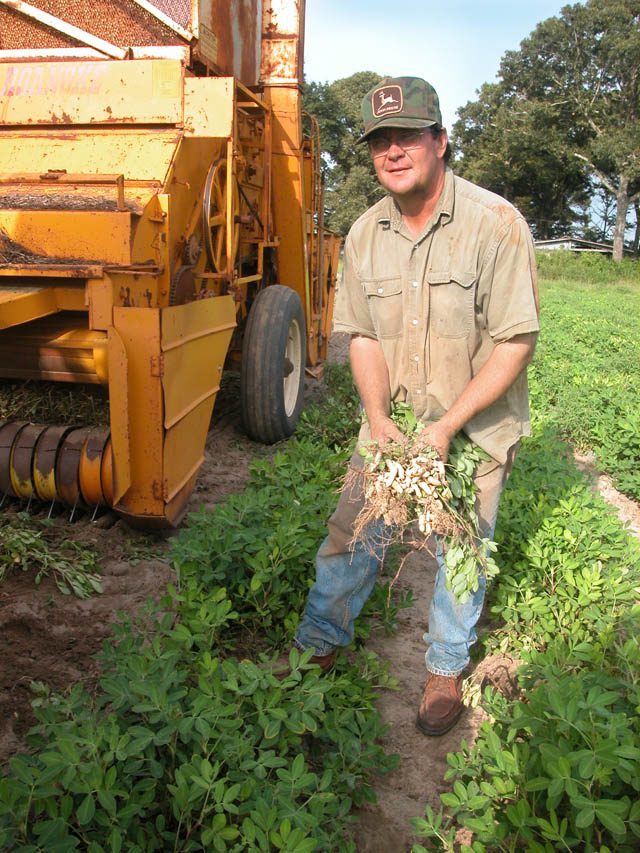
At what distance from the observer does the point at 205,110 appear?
14.8 ft

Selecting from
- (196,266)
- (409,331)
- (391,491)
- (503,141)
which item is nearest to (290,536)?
(391,491)

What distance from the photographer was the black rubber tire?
5.67 m

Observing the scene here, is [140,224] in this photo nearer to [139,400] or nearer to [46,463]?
[139,400]

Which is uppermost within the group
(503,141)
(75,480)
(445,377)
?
(503,141)

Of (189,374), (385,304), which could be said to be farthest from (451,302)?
(189,374)

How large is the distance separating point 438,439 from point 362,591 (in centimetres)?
84

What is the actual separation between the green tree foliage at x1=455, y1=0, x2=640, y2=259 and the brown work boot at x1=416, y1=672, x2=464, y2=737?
126 feet

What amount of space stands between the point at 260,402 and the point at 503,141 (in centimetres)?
4072

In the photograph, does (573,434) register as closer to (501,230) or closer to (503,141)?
(501,230)

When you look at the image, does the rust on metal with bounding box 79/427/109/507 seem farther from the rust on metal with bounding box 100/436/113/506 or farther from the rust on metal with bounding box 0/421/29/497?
the rust on metal with bounding box 0/421/29/497

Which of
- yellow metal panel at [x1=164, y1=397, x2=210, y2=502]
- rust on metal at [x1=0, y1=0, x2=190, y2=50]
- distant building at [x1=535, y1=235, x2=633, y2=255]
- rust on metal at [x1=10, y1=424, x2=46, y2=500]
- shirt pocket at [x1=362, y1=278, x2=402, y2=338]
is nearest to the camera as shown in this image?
shirt pocket at [x1=362, y1=278, x2=402, y2=338]

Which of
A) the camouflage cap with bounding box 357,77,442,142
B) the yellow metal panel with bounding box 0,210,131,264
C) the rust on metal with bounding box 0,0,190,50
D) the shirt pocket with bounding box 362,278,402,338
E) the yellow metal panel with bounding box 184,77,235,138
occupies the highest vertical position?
the rust on metal with bounding box 0,0,190,50

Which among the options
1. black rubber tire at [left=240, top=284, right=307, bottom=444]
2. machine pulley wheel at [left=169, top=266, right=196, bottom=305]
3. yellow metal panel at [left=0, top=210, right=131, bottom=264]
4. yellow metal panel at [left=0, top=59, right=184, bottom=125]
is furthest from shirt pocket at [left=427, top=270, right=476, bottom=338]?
Result: black rubber tire at [left=240, top=284, right=307, bottom=444]

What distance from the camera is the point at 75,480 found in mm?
3951
